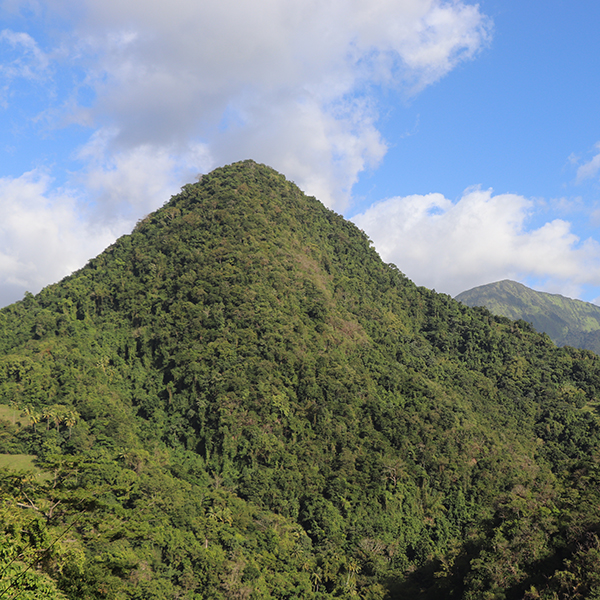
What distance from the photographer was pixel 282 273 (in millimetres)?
95625

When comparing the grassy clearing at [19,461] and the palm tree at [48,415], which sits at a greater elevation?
the palm tree at [48,415]

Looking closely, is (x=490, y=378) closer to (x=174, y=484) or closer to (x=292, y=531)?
(x=292, y=531)

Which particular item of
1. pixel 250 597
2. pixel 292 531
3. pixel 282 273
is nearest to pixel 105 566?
pixel 250 597

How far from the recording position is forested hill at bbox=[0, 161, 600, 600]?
134ft

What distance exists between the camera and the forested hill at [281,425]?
41.0 metres

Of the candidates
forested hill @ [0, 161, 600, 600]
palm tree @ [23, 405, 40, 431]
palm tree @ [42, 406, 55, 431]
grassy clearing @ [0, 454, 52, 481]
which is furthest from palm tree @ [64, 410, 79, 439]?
grassy clearing @ [0, 454, 52, 481]

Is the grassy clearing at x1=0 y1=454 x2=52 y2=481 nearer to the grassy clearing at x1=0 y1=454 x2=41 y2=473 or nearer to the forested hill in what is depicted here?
the grassy clearing at x1=0 y1=454 x2=41 y2=473

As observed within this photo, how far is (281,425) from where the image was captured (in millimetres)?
75312

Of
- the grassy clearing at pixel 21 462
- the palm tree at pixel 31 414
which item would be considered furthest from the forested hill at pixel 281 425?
the grassy clearing at pixel 21 462

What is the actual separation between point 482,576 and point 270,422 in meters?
40.1

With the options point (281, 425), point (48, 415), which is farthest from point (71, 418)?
point (281, 425)

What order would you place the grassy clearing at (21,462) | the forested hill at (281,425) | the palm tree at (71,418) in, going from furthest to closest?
the palm tree at (71,418) → the grassy clearing at (21,462) → the forested hill at (281,425)

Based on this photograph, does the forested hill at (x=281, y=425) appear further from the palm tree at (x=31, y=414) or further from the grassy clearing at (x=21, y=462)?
the grassy clearing at (x=21, y=462)

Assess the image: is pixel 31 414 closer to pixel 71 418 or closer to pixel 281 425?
pixel 71 418
